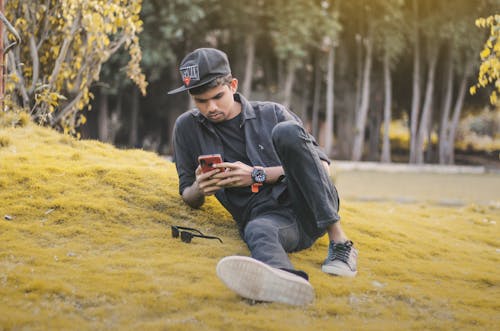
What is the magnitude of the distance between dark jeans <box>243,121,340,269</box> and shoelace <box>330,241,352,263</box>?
18 cm

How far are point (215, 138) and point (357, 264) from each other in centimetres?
143

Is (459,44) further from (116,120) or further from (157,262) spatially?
(157,262)

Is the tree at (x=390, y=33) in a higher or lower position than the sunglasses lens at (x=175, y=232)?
higher

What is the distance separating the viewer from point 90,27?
29.1 ft

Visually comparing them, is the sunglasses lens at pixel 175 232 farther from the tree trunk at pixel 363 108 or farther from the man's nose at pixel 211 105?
the tree trunk at pixel 363 108

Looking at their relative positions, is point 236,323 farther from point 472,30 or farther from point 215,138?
point 472,30

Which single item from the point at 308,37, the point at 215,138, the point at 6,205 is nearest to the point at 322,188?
the point at 215,138

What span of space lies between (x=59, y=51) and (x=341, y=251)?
627 cm

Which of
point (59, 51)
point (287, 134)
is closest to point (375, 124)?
point (59, 51)

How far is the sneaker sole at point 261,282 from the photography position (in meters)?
3.72

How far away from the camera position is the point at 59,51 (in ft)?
30.9

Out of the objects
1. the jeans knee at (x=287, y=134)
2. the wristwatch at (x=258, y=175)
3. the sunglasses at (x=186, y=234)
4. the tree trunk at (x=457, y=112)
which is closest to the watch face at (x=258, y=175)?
the wristwatch at (x=258, y=175)

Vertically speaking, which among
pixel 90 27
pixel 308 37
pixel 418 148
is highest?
pixel 308 37

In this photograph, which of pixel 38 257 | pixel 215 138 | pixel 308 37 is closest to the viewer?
pixel 38 257
